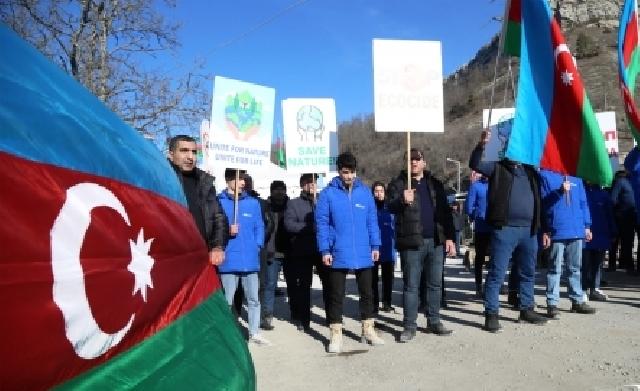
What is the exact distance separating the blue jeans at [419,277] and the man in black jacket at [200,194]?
83.1 inches

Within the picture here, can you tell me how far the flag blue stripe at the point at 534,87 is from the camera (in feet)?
16.8

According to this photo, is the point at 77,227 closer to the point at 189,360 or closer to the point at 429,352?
the point at 189,360

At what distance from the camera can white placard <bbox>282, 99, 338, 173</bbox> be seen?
8.88 meters

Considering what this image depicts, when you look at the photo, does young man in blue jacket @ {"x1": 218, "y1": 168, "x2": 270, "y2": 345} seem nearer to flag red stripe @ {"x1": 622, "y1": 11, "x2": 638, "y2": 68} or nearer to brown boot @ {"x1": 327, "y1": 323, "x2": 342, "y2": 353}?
brown boot @ {"x1": 327, "y1": 323, "x2": 342, "y2": 353}

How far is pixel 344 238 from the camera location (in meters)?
5.40

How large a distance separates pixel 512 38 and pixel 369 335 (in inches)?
140

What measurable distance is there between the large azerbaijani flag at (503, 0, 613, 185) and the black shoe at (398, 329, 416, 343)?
2140 mm

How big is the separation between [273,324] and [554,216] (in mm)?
3842

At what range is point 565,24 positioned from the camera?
323 ft

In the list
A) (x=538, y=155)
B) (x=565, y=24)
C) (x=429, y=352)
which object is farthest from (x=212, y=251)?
(x=565, y=24)

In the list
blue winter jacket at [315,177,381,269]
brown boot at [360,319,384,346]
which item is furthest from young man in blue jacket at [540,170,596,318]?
blue winter jacket at [315,177,381,269]

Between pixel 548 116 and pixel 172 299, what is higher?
pixel 548 116

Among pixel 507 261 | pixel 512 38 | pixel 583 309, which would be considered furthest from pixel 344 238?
pixel 583 309

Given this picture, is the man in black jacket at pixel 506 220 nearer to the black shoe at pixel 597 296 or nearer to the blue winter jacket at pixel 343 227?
the blue winter jacket at pixel 343 227
